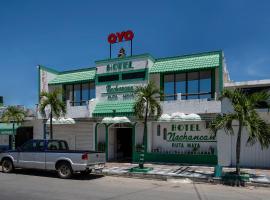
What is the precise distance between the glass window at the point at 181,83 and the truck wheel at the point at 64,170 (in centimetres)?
942

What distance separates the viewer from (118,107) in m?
21.2

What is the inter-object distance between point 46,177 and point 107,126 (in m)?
7.37

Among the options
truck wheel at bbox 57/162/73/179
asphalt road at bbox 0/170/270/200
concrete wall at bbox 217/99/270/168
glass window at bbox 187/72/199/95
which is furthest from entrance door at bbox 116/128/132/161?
truck wheel at bbox 57/162/73/179

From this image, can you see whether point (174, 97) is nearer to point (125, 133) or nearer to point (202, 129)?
point (202, 129)

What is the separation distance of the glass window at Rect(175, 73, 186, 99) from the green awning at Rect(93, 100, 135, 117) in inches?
130

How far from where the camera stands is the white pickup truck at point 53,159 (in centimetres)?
1446

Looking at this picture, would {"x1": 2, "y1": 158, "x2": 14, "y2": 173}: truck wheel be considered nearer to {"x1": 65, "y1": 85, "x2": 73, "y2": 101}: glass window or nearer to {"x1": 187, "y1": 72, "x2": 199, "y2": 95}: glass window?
{"x1": 65, "y1": 85, "x2": 73, "y2": 101}: glass window

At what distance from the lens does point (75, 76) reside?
2447cm

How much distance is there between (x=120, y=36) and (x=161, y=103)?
6579 millimetres

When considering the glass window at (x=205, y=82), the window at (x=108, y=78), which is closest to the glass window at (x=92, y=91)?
the window at (x=108, y=78)

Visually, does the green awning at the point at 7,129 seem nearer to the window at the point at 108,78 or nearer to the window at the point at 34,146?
the window at the point at 108,78

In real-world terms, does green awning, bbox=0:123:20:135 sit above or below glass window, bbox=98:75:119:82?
below

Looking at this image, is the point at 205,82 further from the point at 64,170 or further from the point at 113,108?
the point at 64,170

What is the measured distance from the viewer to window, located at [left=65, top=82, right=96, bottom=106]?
957 inches
